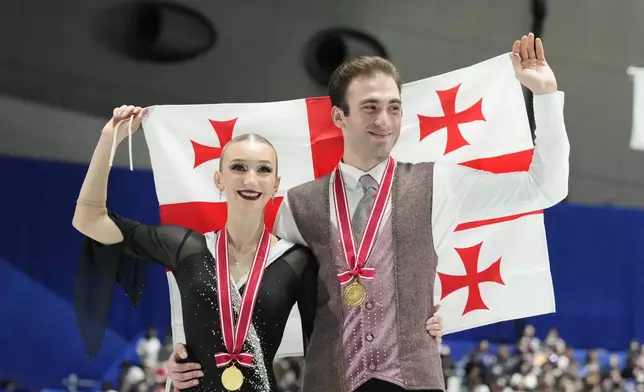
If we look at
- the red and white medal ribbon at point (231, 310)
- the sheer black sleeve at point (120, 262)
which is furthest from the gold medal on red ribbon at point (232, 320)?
the sheer black sleeve at point (120, 262)

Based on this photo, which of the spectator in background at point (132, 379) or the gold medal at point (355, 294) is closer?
the gold medal at point (355, 294)

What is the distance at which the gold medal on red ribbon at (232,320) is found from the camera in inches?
75.5

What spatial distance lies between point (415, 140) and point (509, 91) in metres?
0.40

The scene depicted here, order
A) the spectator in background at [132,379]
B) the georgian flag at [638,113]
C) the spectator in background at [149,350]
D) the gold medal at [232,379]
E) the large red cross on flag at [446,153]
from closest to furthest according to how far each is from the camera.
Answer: the gold medal at [232,379] < the large red cross on flag at [446,153] < the georgian flag at [638,113] < the spectator in background at [132,379] < the spectator in background at [149,350]

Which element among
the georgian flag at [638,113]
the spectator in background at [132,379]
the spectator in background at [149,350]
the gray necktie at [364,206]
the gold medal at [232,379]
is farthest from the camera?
the spectator in background at [149,350]

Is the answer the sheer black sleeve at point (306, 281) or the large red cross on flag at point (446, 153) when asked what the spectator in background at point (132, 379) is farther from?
the sheer black sleeve at point (306, 281)

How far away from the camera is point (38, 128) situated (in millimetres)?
8820

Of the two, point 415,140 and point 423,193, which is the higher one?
point 415,140

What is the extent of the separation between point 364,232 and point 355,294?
164mm

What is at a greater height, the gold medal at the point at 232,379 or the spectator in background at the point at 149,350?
the spectator in background at the point at 149,350

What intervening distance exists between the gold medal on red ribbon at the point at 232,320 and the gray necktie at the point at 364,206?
0.26 metres

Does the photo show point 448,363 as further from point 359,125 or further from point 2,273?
point 359,125

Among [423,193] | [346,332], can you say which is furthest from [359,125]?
[346,332]

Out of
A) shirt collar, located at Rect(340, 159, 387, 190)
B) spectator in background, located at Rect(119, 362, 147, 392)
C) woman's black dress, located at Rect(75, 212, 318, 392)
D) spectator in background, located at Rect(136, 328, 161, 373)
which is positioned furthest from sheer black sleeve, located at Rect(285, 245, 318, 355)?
spectator in background, located at Rect(136, 328, 161, 373)
